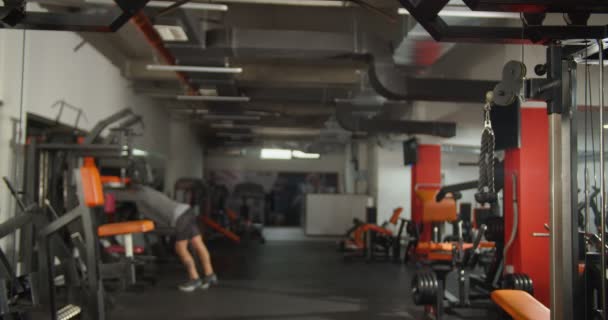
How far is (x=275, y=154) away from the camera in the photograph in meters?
16.2

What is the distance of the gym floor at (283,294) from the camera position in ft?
14.9

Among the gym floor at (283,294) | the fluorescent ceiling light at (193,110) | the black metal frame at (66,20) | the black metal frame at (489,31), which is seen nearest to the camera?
the black metal frame at (489,31)

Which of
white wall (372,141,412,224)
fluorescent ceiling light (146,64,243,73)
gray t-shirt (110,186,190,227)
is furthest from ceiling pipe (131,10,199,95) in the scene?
white wall (372,141,412,224)

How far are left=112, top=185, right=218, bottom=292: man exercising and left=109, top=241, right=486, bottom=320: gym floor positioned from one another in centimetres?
20

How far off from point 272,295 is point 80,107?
339cm

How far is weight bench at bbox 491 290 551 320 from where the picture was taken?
8.82ft

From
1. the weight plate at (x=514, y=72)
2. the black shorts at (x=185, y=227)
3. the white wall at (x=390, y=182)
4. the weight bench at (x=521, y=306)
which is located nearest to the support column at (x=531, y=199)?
the weight bench at (x=521, y=306)

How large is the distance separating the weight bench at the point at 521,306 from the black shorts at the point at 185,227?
361 centimetres

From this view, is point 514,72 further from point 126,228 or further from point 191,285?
point 191,285

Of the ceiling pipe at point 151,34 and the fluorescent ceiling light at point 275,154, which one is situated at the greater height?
the ceiling pipe at point 151,34

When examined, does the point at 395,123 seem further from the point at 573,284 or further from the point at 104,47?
the point at 573,284

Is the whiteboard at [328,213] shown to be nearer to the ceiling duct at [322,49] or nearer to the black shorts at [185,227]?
the black shorts at [185,227]

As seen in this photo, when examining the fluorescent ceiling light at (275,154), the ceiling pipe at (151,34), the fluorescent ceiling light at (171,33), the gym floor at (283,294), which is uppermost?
the fluorescent ceiling light at (171,33)

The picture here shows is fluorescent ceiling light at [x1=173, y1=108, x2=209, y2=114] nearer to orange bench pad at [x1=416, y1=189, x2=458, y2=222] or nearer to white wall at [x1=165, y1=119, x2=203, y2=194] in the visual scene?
white wall at [x1=165, y1=119, x2=203, y2=194]
